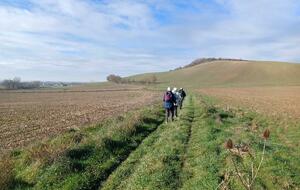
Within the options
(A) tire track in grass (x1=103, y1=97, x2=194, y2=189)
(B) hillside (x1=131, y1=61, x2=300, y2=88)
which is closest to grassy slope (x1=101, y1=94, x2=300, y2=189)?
(A) tire track in grass (x1=103, y1=97, x2=194, y2=189)

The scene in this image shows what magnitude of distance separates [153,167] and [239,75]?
474 feet

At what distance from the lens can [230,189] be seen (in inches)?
390

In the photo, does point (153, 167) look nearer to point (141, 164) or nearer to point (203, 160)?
point (141, 164)

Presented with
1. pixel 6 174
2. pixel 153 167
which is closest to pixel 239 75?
pixel 153 167

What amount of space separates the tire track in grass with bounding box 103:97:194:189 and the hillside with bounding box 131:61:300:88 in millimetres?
116615

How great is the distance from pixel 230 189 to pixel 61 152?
18.5 feet

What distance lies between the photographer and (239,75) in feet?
500

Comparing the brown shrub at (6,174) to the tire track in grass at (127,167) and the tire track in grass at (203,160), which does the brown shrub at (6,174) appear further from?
the tire track in grass at (203,160)

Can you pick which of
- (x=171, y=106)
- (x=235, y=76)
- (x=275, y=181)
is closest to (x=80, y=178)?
(x=275, y=181)

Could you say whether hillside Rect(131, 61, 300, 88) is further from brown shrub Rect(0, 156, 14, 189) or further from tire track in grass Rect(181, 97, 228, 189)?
brown shrub Rect(0, 156, 14, 189)

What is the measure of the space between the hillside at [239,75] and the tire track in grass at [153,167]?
116615 mm

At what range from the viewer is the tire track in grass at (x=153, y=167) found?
10.6 m

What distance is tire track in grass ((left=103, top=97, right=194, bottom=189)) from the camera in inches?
419

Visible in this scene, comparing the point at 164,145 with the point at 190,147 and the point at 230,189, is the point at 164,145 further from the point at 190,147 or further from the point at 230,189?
the point at 230,189
